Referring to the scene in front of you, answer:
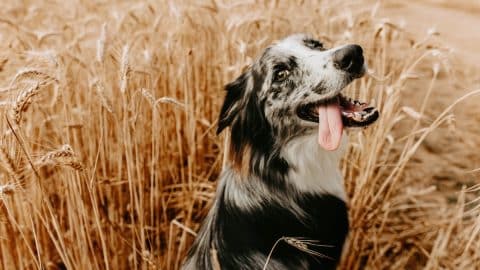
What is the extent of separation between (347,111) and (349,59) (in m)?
0.24

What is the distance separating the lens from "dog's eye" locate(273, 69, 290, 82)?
2202 mm

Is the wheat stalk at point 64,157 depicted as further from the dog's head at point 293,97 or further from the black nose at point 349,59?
the black nose at point 349,59

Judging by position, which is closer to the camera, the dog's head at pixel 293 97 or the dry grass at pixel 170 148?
the dog's head at pixel 293 97

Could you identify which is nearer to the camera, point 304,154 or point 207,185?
point 304,154

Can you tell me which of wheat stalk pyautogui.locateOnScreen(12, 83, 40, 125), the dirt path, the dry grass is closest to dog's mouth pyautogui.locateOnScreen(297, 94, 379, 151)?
the dry grass

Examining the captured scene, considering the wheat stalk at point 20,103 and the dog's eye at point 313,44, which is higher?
the dog's eye at point 313,44

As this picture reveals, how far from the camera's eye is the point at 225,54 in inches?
122

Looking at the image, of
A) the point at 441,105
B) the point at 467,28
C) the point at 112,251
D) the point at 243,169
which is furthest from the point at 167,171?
the point at 467,28

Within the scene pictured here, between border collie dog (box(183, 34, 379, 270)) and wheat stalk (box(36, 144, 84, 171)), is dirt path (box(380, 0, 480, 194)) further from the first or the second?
wheat stalk (box(36, 144, 84, 171))

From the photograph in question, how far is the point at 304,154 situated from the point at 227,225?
0.49 meters

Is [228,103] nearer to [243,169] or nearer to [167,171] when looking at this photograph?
[243,169]

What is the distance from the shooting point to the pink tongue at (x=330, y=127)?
2.00m

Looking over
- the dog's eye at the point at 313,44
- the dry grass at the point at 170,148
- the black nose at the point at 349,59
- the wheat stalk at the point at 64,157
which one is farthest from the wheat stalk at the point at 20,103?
the dog's eye at the point at 313,44

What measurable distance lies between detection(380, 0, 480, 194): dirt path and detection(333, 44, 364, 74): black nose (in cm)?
63
